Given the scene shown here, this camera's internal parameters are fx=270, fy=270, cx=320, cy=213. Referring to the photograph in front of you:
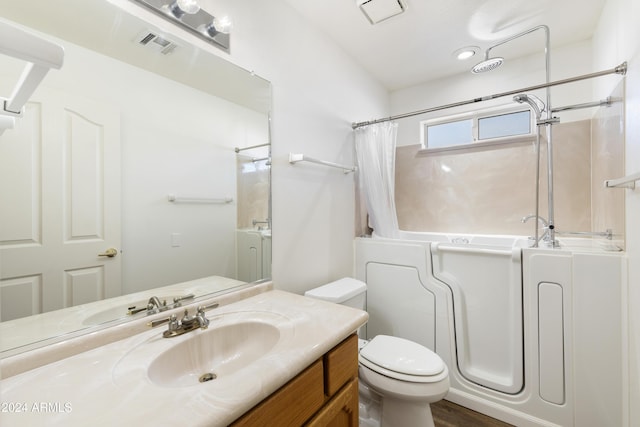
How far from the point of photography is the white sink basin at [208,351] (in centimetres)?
73

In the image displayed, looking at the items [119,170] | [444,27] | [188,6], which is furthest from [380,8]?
[119,170]

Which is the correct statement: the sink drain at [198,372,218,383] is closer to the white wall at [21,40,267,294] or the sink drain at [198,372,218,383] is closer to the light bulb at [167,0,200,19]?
the white wall at [21,40,267,294]

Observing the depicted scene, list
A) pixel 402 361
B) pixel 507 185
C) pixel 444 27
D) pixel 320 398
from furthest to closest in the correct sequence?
pixel 507 185
pixel 444 27
pixel 402 361
pixel 320 398

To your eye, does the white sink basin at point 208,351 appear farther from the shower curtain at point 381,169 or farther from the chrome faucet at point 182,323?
the shower curtain at point 381,169

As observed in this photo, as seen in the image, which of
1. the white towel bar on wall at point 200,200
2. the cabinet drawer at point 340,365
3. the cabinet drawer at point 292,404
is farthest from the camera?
the white towel bar on wall at point 200,200

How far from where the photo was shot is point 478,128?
7.74 ft

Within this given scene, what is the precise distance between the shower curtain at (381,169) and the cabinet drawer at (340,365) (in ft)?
3.91

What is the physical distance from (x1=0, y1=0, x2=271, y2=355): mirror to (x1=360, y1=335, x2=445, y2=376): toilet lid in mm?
730

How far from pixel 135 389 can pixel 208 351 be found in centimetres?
33

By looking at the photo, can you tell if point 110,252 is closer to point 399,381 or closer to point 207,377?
point 207,377

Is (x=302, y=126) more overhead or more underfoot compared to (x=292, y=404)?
more overhead

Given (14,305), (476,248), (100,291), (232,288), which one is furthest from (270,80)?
(476,248)

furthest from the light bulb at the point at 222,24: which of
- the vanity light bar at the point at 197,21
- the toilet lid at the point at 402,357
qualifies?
the toilet lid at the point at 402,357

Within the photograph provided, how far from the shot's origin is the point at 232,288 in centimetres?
123
